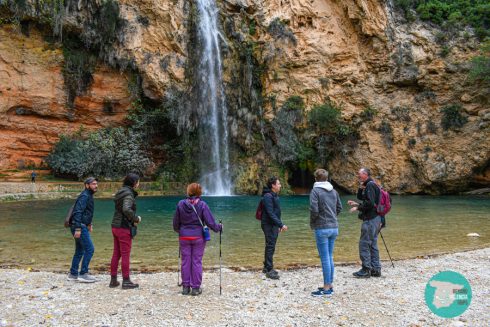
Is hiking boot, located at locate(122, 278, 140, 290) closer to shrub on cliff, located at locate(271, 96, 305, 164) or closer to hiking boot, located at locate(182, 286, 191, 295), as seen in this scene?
hiking boot, located at locate(182, 286, 191, 295)

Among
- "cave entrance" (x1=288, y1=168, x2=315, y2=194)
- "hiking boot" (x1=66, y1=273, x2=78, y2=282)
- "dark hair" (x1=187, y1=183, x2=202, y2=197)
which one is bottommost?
"cave entrance" (x1=288, y1=168, x2=315, y2=194)

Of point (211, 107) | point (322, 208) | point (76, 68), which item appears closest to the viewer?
point (322, 208)

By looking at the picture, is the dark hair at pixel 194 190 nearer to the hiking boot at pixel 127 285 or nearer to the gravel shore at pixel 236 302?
the gravel shore at pixel 236 302

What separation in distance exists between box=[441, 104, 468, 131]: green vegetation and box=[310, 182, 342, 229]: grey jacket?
29.2 metres

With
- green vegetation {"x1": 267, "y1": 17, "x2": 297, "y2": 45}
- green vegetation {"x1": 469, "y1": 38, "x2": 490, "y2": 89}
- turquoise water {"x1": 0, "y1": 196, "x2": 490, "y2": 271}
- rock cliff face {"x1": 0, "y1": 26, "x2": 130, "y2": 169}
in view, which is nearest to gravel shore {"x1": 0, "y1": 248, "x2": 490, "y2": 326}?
turquoise water {"x1": 0, "y1": 196, "x2": 490, "y2": 271}

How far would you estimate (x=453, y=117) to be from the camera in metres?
30.8

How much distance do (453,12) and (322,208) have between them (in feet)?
110

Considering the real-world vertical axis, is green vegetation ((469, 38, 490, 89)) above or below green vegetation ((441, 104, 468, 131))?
above

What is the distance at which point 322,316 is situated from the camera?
4836mm

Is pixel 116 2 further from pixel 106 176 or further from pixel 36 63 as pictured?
pixel 106 176

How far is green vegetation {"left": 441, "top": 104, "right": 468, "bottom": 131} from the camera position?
1204 inches

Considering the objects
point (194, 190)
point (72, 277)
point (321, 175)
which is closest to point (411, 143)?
point (321, 175)

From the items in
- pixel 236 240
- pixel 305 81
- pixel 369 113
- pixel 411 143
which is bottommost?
pixel 236 240

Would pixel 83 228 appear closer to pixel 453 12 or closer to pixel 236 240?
pixel 236 240
